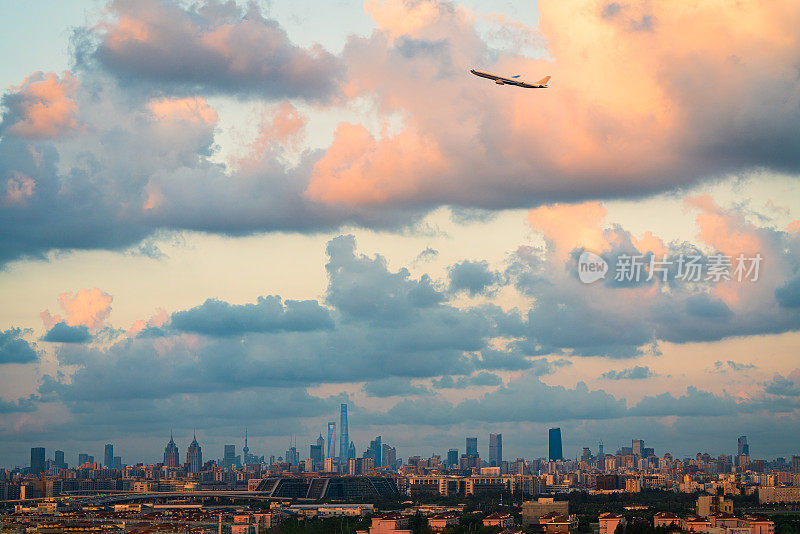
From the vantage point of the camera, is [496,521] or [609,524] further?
[496,521]

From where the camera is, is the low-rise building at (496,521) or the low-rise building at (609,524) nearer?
the low-rise building at (609,524)

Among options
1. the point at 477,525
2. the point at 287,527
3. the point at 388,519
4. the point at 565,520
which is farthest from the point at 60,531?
the point at 565,520

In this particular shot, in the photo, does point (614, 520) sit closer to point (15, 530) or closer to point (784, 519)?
point (784, 519)

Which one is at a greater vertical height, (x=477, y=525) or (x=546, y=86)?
(x=546, y=86)

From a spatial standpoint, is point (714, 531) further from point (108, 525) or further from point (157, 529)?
Result: point (108, 525)

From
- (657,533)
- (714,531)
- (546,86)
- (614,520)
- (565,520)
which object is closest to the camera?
(546,86)

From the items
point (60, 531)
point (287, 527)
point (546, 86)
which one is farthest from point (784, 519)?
point (60, 531)

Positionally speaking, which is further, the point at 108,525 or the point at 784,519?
the point at 784,519

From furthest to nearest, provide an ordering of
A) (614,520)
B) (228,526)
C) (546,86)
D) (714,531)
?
(228,526), (614,520), (714,531), (546,86)

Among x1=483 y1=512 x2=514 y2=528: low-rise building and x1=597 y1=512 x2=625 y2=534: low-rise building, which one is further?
x1=483 y1=512 x2=514 y2=528: low-rise building

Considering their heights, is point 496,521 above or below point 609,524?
below
